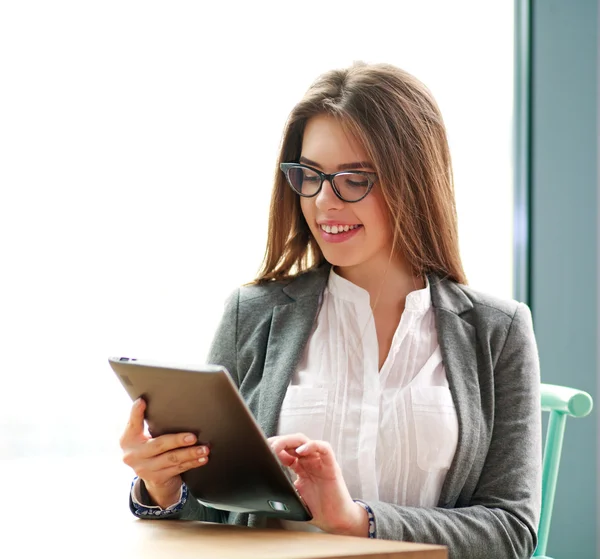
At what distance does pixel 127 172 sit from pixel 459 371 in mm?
1091

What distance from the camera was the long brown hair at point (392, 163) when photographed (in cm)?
146

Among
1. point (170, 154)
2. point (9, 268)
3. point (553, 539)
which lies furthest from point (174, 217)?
point (553, 539)

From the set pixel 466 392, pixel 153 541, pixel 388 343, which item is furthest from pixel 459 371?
pixel 153 541

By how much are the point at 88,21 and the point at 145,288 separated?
2.30 feet

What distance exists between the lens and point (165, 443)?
3.66 ft

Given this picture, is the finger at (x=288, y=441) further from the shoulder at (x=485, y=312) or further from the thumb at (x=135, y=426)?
the shoulder at (x=485, y=312)

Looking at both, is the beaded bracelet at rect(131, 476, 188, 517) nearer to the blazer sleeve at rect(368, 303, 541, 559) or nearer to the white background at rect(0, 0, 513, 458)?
the blazer sleeve at rect(368, 303, 541, 559)

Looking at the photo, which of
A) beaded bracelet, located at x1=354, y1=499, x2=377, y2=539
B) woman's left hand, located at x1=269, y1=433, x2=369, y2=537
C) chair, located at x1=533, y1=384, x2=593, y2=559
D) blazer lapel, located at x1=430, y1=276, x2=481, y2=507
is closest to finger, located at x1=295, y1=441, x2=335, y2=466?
woman's left hand, located at x1=269, y1=433, x2=369, y2=537

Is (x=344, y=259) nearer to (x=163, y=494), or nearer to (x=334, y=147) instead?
(x=334, y=147)

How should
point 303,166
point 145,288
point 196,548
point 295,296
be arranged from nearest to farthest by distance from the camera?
point 196,548 → point 303,166 → point 295,296 → point 145,288

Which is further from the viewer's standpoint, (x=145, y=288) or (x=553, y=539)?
(x=553, y=539)

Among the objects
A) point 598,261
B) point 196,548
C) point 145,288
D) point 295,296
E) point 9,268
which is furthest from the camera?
point 598,261

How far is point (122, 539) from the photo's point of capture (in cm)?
98

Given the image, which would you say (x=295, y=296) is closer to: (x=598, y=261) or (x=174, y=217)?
(x=174, y=217)
